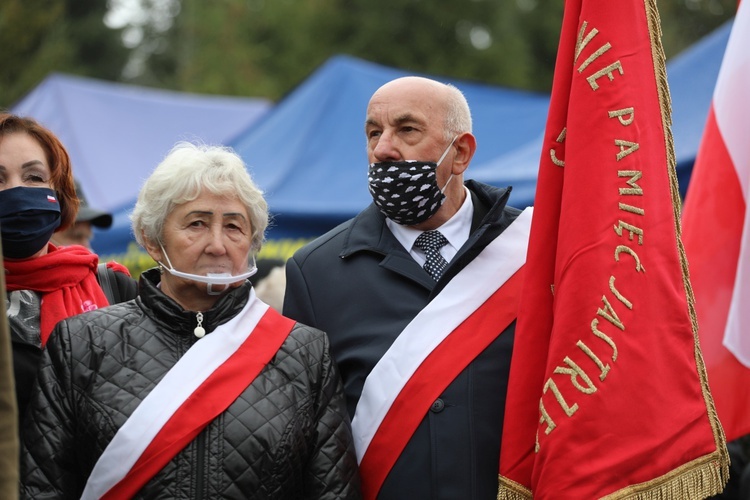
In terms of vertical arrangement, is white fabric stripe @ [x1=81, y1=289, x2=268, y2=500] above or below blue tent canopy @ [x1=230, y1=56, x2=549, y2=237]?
below

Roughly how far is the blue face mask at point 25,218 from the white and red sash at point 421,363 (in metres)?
1.17

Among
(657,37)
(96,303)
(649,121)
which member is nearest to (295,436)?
(96,303)

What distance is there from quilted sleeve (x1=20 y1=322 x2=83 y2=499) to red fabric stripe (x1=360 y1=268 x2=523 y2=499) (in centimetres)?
94

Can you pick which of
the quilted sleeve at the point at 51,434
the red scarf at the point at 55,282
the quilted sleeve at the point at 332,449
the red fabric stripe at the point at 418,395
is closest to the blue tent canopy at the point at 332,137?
the red scarf at the point at 55,282

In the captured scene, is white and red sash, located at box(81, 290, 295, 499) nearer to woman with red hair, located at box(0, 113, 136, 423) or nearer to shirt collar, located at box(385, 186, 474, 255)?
woman with red hair, located at box(0, 113, 136, 423)

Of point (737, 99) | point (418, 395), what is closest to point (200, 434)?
point (418, 395)

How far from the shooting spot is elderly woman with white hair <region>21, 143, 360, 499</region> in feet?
10.4

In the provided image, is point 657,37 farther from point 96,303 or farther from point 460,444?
point 96,303

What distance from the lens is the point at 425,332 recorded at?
3.71 meters

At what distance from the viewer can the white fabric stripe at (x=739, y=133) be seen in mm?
4648

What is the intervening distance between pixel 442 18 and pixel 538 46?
15.0ft

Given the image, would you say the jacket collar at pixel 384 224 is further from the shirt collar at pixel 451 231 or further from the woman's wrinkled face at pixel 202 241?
the woman's wrinkled face at pixel 202 241

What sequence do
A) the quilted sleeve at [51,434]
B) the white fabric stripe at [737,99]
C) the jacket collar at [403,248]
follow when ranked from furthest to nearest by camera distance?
the white fabric stripe at [737,99] → the jacket collar at [403,248] → the quilted sleeve at [51,434]

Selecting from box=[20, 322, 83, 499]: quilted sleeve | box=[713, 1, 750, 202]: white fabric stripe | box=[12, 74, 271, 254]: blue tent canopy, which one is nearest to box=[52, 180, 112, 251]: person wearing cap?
box=[20, 322, 83, 499]: quilted sleeve
